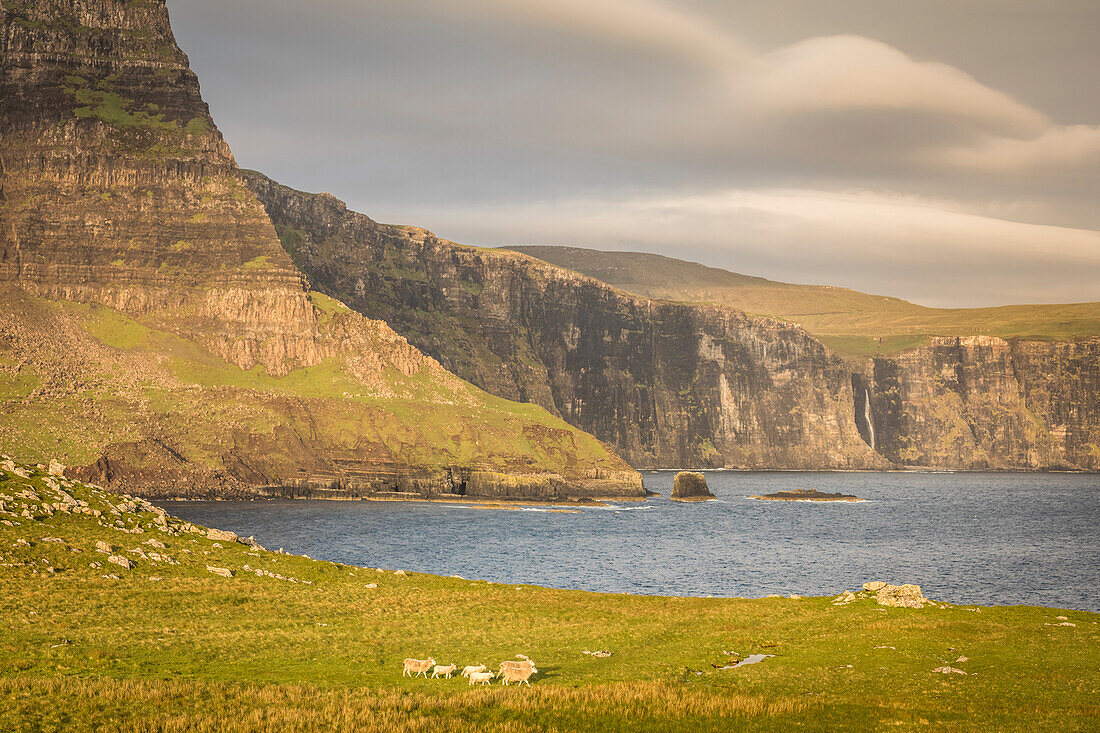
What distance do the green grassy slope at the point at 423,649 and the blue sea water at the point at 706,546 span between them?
33206mm

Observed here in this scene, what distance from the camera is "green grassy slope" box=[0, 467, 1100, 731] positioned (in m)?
Answer: 26.6

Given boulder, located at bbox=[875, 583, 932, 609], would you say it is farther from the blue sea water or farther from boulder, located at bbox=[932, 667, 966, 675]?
the blue sea water

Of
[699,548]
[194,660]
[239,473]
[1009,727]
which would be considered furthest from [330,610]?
[239,473]

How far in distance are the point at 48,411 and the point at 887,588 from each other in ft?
593

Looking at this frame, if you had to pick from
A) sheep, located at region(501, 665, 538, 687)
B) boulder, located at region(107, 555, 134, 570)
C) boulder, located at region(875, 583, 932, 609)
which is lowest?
boulder, located at region(875, 583, 932, 609)

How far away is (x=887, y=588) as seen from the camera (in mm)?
56031

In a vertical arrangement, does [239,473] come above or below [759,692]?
below

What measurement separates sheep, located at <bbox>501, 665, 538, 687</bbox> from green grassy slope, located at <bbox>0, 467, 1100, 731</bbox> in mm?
1154

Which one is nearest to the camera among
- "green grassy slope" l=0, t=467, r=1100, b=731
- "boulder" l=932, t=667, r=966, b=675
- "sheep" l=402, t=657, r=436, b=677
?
"green grassy slope" l=0, t=467, r=1100, b=731

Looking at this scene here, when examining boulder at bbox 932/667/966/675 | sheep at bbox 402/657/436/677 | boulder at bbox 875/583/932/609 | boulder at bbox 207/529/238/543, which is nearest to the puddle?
boulder at bbox 932/667/966/675

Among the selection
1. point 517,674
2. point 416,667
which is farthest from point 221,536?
point 517,674

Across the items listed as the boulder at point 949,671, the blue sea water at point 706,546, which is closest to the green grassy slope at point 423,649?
the boulder at point 949,671

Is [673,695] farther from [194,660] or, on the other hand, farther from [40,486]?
[40,486]

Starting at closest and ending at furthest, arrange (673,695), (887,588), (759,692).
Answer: (673,695)
(759,692)
(887,588)
